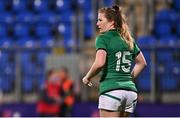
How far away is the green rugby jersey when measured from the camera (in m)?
6.66

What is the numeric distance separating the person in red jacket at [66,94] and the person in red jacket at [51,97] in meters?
0.08

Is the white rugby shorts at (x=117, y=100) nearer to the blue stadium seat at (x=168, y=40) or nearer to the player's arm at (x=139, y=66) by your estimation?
the player's arm at (x=139, y=66)

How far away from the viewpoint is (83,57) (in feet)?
47.6

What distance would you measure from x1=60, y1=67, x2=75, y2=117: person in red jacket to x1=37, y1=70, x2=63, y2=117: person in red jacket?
0.08 meters

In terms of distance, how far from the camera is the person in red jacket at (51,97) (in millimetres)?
13734

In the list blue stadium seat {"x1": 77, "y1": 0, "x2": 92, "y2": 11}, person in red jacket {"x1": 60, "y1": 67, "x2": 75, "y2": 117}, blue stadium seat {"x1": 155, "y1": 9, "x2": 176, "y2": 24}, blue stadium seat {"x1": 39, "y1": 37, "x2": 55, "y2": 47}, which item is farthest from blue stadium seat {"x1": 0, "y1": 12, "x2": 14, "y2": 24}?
blue stadium seat {"x1": 155, "y1": 9, "x2": 176, "y2": 24}

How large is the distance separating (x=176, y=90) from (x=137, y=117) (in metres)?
1.05

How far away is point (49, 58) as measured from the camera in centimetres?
1442

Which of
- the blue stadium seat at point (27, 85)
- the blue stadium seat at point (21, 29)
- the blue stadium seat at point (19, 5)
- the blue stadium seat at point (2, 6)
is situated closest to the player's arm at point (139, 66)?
the blue stadium seat at point (27, 85)

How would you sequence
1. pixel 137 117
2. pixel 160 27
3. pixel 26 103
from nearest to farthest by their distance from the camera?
pixel 137 117
pixel 26 103
pixel 160 27

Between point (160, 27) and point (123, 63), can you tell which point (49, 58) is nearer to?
point (160, 27)

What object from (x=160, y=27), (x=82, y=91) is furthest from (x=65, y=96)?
(x=160, y=27)

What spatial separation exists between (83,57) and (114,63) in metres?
7.83

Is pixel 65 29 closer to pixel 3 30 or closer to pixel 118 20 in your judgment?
pixel 3 30
